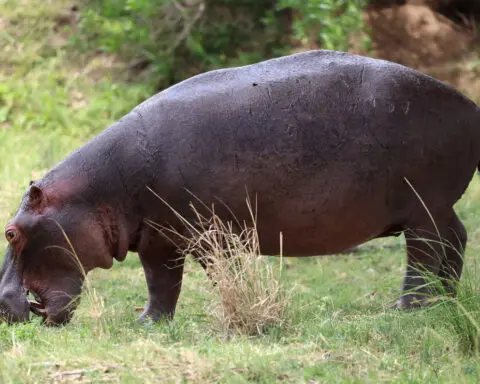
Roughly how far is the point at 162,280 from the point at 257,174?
87 cm

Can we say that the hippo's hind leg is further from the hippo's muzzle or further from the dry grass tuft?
the hippo's muzzle

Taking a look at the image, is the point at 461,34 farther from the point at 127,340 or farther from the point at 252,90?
the point at 127,340

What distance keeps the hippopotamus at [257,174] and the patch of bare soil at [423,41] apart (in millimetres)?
5361

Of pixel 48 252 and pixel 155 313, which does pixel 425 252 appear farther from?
pixel 48 252

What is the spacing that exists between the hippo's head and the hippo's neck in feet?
0.24

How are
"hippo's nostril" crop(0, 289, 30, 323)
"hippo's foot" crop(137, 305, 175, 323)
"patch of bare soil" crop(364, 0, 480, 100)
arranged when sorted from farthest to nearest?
"patch of bare soil" crop(364, 0, 480, 100), "hippo's foot" crop(137, 305, 175, 323), "hippo's nostril" crop(0, 289, 30, 323)

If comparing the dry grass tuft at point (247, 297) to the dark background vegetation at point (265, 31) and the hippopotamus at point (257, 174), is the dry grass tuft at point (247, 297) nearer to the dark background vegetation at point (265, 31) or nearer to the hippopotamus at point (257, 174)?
the hippopotamus at point (257, 174)

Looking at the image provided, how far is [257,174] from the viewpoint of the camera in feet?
18.0

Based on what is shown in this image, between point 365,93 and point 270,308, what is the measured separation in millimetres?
1607

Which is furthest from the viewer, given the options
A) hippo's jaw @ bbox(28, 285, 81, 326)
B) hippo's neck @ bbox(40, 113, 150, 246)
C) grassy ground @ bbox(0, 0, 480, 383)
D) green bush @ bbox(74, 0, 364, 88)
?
green bush @ bbox(74, 0, 364, 88)

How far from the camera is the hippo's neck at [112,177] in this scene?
215 inches

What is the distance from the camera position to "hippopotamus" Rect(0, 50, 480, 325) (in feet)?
17.7

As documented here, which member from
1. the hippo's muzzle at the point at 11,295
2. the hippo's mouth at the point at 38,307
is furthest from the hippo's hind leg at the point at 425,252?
the hippo's muzzle at the point at 11,295

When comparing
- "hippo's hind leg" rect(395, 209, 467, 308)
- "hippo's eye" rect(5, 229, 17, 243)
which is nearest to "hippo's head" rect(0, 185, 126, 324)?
"hippo's eye" rect(5, 229, 17, 243)
